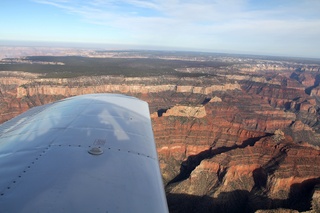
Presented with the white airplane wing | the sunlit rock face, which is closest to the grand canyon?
the sunlit rock face

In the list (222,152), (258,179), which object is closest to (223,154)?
(222,152)

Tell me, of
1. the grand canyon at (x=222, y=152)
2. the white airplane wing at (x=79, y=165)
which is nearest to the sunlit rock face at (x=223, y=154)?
the grand canyon at (x=222, y=152)

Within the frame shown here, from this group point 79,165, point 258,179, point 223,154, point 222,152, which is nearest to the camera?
point 79,165

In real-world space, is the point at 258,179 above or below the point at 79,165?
below

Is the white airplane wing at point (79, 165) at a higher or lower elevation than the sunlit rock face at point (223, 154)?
higher

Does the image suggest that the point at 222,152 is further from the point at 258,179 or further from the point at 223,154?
the point at 258,179

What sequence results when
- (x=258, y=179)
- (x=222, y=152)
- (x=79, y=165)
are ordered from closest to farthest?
(x=79, y=165), (x=258, y=179), (x=222, y=152)

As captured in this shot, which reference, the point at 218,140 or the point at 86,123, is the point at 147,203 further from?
the point at 218,140

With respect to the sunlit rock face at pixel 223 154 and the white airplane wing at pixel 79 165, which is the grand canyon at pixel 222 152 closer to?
the sunlit rock face at pixel 223 154

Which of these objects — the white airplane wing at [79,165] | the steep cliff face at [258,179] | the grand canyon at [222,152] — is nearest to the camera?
the white airplane wing at [79,165]
